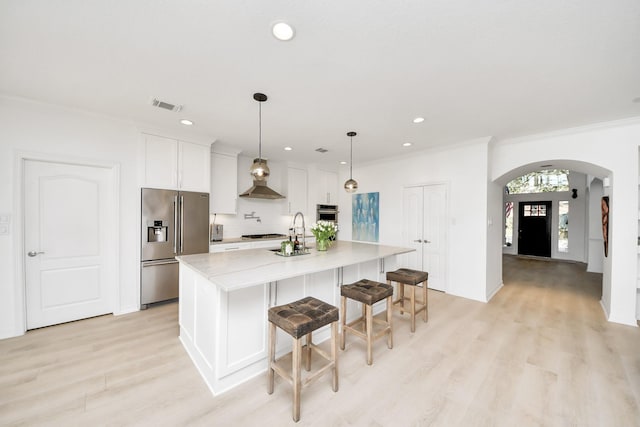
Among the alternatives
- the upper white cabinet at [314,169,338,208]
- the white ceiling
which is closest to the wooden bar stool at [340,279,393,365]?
the white ceiling

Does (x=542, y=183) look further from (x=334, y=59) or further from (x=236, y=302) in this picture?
(x=236, y=302)

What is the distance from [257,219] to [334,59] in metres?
3.99

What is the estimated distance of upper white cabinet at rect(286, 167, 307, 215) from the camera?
5620 millimetres

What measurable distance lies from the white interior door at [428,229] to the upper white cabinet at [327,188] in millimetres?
1912

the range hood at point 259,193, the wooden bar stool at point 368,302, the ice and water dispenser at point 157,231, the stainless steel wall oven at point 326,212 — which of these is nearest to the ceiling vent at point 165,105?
the ice and water dispenser at point 157,231

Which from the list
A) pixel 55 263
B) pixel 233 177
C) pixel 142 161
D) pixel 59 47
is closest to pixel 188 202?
pixel 142 161

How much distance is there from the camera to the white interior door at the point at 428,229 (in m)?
4.53

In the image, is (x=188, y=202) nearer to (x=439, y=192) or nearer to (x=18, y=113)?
(x=18, y=113)

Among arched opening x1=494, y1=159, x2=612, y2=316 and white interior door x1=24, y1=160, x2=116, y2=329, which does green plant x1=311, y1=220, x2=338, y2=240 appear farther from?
arched opening x1=494, y1=159, x2=612, y2=316

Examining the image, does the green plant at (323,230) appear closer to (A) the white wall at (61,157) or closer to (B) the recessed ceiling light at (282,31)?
(B) the recessed ceiling light at (282,31)

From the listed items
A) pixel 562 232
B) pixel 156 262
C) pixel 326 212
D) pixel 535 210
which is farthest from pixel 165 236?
pixel 562 232

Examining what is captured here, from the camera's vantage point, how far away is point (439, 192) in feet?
15.0

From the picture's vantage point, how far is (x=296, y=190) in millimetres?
5727

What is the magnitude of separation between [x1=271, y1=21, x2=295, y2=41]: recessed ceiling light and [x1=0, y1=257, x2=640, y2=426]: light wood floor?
2597mm
